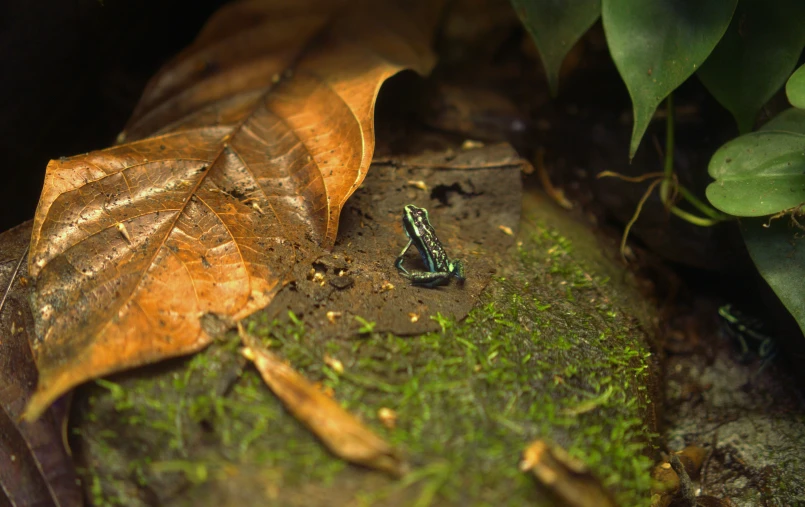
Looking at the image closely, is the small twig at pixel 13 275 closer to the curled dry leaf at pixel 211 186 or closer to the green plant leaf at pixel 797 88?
the curled dry leaf at pixel 211 186

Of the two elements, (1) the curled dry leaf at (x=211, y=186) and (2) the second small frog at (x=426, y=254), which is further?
(2) the second small frog at (x=426, y=254)

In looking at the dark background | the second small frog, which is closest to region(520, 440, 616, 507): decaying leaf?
the second small frog

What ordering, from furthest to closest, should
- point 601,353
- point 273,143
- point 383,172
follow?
point 383,172, point 273,143, point 601,353

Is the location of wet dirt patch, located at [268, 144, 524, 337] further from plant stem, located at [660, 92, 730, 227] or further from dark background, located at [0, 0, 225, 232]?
dark background, located at [0, 0, 225, 232]

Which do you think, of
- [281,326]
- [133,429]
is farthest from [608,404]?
[133,429]

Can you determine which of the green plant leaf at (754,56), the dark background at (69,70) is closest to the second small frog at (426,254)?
the green plant leaf at (754,56)

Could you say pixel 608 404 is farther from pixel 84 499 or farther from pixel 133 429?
pixel 84 499
